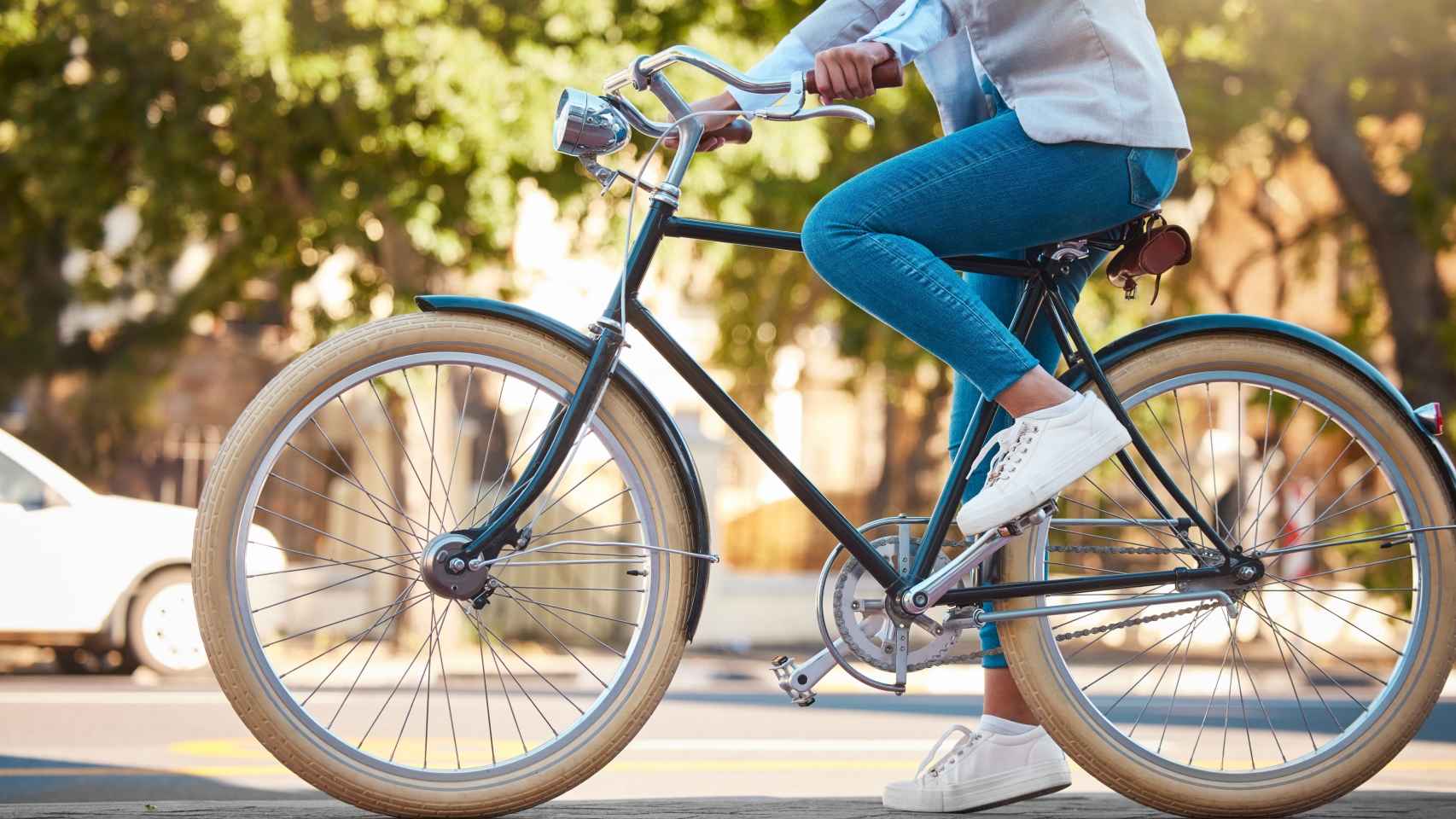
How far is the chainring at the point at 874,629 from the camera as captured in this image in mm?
2576

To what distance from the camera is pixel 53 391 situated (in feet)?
55.6

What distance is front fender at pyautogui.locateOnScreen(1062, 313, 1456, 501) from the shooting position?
274 cm

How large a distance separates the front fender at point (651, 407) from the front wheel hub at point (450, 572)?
1.18ft

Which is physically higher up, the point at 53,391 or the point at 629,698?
the point at 53,391

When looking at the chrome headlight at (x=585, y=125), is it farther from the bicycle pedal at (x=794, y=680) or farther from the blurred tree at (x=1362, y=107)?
the blurred tree at (x=1362, y=107)

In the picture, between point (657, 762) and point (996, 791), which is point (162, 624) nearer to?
point (657, 762)

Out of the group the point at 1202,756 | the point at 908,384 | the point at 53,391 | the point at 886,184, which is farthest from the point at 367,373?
the point at 53,391

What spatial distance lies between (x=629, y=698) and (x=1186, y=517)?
1.08 metres

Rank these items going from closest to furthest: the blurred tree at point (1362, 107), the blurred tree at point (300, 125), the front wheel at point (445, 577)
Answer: the front wheel at point (445, 577)
the blurred tree at point (300, 125)
the blurred tree at point (1362, 107)

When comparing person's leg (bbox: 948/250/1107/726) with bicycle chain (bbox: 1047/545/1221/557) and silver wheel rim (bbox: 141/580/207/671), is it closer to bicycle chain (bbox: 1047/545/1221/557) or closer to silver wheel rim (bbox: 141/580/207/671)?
bicycle chain (bbox: 1047/545/1221/557)

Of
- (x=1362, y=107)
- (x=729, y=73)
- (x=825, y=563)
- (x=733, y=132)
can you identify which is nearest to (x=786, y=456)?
(x=825, y=563)

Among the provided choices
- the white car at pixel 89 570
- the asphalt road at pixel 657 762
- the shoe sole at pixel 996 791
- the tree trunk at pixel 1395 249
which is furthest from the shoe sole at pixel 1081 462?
the tree trunk at pixel 1395 249

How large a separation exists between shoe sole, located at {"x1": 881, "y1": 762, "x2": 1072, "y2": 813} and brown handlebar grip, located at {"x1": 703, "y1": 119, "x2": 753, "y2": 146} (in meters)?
1.25

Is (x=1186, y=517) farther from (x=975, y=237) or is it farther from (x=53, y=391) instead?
(x=53, y=391)
